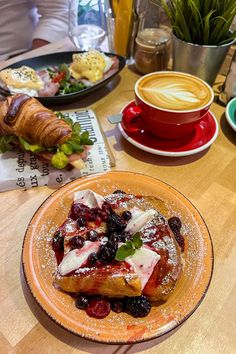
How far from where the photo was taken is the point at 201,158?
3.37 ft

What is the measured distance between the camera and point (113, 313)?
23.5 inches

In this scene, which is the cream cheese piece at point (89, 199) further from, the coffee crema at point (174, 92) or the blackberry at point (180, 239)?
the coffee crema at point (174, 92)

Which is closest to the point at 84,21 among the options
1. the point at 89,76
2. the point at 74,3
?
the point at 74,3

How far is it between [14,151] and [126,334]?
65 centimetres


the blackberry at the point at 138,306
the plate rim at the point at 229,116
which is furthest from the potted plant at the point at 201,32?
the blackberry at the point at 138,306

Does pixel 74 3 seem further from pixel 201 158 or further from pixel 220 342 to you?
pixel 220 342

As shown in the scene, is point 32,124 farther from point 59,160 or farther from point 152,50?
point 152,50

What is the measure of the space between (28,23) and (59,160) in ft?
3.87

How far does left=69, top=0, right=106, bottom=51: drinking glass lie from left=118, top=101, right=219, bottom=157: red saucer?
685mm

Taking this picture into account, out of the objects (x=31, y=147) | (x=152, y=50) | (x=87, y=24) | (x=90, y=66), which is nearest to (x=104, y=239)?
(x=31, y=147)

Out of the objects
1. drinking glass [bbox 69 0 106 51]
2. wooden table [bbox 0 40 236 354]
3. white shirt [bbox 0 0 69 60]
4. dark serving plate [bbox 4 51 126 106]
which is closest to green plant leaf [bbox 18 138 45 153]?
wooden table [bbox 0 40 236 354]

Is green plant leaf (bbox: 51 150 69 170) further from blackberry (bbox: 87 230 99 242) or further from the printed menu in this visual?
blackberry (bbox: 87 230 99 242)

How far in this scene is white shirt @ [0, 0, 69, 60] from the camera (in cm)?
165

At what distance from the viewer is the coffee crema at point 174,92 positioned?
0.97m
